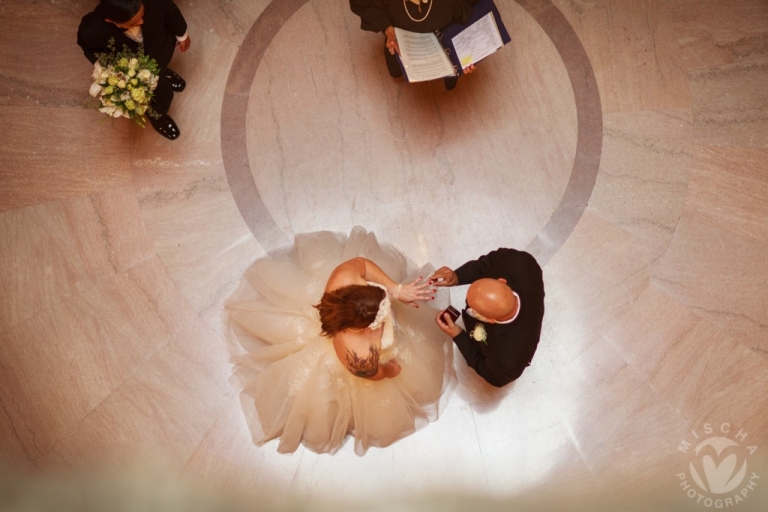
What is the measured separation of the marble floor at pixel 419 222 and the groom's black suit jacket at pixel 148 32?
1.53 ft

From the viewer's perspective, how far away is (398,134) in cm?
444

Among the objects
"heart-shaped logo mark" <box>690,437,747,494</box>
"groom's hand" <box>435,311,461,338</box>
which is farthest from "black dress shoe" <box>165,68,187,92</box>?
"heart-shaped logo mark" <box>690,437,747,494</box>

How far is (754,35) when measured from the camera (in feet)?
14.4

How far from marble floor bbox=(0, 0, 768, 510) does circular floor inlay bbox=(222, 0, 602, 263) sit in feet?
0.06

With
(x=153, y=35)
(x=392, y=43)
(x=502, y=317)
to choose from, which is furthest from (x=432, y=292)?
(x=153, y=35)

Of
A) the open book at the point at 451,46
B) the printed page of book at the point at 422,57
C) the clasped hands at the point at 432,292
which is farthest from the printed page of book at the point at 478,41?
the clasped hands at the point at 432,292

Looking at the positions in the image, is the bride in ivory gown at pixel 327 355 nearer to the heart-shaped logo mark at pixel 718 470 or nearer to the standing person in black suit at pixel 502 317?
the standing person in black suit at pixel 502 317

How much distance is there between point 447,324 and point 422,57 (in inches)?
Answer: 68.0

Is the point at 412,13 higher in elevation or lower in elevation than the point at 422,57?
higher

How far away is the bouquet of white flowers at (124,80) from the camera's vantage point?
3605 millimetres

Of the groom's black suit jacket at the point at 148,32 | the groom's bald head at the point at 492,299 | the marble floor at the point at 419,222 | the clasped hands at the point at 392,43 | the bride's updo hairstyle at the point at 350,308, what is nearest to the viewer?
the bride's updo hairstyle at the point at 350,308

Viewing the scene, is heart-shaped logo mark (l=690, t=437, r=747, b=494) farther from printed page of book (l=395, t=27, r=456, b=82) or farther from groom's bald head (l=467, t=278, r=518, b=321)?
printed page of book (l=395, t=27, r=456, b=82)

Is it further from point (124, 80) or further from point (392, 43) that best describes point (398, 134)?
point (124, 80)

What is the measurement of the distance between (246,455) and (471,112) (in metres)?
2.93
